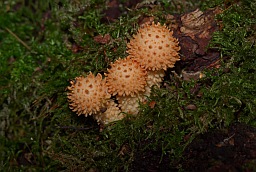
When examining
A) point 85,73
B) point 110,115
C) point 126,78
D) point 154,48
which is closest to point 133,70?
point 126,78

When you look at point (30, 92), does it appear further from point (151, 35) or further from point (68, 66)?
point (151, 35)

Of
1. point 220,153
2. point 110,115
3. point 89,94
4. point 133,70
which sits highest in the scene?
point 133,70

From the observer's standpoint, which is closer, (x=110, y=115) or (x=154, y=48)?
(x=154, y=48)

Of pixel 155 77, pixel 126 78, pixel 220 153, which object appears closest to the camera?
pixel 220 153

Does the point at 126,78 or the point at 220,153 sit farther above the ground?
the point at 126,78

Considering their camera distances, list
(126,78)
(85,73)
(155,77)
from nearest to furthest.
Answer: (126,78)
(155,77)
(85,73)

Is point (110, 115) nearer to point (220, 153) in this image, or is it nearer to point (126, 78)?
point (126, 78)

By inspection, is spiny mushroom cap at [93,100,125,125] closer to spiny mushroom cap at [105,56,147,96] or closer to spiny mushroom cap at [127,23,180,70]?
spiny mushroom cap at [105,56,147,96]

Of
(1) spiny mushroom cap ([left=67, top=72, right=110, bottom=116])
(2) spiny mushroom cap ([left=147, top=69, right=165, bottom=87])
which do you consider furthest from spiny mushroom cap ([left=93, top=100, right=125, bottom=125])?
(2) spiny mushroom cap ([left=147, top=69, right=165, bottom=87])

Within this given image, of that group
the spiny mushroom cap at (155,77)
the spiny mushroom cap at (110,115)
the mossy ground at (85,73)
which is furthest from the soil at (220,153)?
the spiny mushroom cap at (155,77)
